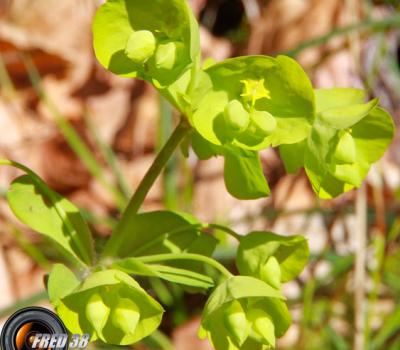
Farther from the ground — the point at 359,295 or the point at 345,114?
the point at 345,114

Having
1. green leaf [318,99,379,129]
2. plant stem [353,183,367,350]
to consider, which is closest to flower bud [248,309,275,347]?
green leaf [318,99,379,129]

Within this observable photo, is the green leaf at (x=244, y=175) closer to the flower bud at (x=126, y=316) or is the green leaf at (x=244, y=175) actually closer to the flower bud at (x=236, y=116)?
the flower bud at (x=236, y=116)

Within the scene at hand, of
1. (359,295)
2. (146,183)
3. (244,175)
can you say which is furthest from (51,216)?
(359,295)

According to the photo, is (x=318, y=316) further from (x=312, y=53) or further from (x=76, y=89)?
(x=76, y=89)

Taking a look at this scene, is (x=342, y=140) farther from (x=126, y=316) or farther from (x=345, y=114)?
(x=126, y=316)

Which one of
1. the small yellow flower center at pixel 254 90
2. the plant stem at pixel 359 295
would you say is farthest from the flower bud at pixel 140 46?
the plant stem at pixel 359 295
